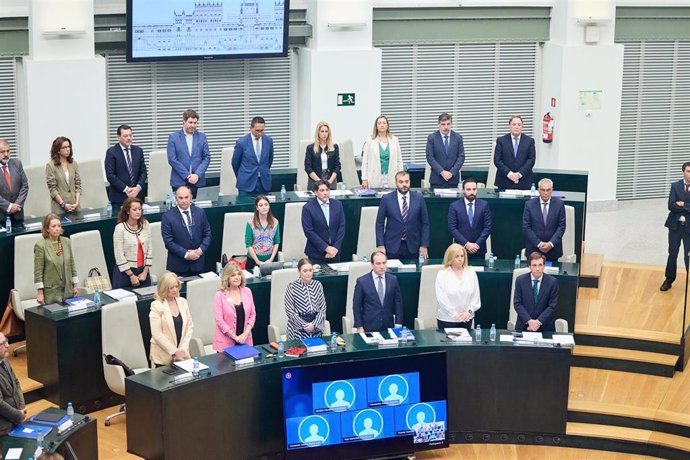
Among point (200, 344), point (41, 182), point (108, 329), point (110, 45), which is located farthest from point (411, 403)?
point (110, 45)

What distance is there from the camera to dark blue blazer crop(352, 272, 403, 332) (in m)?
11.6

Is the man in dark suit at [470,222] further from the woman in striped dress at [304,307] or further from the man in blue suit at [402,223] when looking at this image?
the woman in striped dress at [304,307]

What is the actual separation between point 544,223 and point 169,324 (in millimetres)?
4382

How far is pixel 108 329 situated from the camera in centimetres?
1102

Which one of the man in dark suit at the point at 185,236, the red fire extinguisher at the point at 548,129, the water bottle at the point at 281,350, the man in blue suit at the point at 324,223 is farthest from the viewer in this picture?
the red fire extinguisher at the point at 548,129

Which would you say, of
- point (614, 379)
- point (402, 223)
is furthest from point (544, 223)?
point (614, 379)

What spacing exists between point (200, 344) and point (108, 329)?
33.2 inches

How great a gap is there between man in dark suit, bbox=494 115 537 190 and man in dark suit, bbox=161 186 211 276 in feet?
12.8

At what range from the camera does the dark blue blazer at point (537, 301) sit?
11812 mm

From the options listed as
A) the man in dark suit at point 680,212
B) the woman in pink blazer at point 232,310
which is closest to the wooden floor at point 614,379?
the man in dark suit at point 680,212

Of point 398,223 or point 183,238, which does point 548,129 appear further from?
point 183,238

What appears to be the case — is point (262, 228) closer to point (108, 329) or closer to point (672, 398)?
point (108, 329)

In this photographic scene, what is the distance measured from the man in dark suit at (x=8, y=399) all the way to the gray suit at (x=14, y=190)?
138 inches

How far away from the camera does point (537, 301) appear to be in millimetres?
11852
